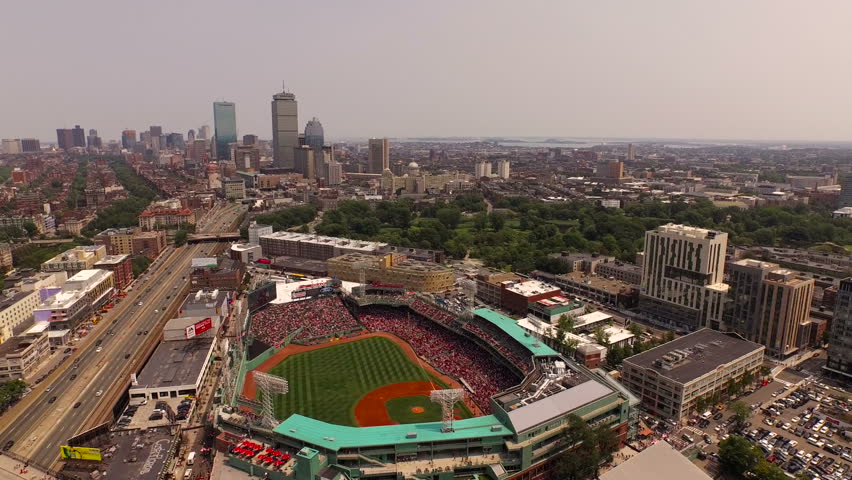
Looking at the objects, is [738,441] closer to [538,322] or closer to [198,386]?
[538,322]

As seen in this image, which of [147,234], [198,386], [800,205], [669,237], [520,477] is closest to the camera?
[520,477]

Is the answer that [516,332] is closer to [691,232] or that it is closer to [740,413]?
[740,413]

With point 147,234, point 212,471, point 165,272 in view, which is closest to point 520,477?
point 212,471

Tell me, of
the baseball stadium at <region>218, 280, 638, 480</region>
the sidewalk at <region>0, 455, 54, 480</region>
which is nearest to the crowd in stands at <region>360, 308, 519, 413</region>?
the baseball stadium at <region>218, 280, 638, 480</region>

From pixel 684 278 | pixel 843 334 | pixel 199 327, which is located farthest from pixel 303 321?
pixel 843 334

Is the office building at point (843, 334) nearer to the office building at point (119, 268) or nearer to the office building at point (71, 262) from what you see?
the office building at point (119, 268)
